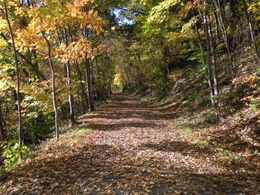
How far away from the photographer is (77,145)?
8250 millimetres

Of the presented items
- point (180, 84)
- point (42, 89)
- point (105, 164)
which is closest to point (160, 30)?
point (180, 84)

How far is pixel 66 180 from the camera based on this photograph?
5.35 metres

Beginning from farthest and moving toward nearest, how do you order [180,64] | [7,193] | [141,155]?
[180,64] < [141,155] < [7,193]

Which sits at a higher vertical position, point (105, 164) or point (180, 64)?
point (180, 64)

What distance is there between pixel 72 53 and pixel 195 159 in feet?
21.7

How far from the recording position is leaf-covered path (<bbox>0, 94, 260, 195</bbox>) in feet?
15.8

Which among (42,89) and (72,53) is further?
(42,89)

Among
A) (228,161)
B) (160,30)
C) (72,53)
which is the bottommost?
(228,161)

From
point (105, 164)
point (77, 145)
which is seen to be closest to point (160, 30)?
point (77, 145)

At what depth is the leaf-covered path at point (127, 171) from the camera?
4.80 metres

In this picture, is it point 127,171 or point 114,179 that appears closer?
point 114,179

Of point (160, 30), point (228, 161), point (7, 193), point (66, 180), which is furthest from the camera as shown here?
point (160, 30)

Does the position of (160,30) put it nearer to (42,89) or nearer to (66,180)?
(42,89)

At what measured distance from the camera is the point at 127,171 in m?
5.75
